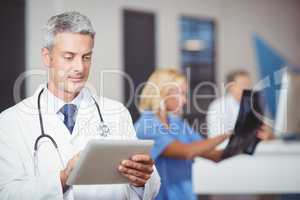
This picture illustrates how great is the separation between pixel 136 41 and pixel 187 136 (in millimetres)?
727

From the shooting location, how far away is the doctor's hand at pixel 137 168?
1.78m

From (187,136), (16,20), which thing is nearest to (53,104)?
(16,20)

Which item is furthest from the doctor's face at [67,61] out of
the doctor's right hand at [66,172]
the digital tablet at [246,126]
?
the digital tablet at [246,126]

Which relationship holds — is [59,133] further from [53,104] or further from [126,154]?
[126,154]

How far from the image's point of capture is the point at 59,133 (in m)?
1.95

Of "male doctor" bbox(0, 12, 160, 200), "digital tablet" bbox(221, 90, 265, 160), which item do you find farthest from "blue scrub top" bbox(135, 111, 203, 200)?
"digital tablet" bbox(221, 90, 265, 160)

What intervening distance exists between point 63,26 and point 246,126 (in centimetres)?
98

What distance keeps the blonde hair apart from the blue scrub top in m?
0.05

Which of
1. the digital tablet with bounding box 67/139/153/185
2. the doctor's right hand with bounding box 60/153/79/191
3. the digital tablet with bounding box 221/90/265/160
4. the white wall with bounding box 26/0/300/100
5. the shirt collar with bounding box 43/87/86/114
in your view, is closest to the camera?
the digital tablet with bounding box 67/139/153/185

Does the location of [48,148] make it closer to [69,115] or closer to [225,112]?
[69,115]

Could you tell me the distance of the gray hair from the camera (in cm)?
203

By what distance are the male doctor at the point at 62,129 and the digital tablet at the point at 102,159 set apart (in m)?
0.03

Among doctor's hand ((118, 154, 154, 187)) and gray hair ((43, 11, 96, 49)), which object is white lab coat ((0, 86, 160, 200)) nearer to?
doctor's hand ((118, 154, 154, 187))

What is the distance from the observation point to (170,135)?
7.48 feet
